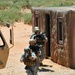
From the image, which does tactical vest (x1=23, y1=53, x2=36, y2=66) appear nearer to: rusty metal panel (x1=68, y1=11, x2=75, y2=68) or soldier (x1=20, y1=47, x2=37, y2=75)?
soldier (x1=20, y1=47, x2=37, y2=75)

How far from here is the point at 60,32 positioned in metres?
13.7

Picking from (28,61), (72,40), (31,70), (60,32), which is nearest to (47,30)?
(60,32)

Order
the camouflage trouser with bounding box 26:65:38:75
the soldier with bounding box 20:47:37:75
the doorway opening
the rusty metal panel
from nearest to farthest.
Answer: the soldier with bounding box 20:47:37:75, the camouflage trouser with bounding box 26:65:38:75, the rusty metal panel, the doorway opening

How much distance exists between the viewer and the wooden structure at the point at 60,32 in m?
12.8

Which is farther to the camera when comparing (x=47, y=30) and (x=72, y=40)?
(x=47, y=30)

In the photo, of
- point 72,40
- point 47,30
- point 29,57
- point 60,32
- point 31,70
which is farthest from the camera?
point 47,30

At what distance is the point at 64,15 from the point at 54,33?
52.2 inches

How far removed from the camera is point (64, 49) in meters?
13.2

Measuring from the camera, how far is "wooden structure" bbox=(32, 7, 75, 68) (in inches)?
502

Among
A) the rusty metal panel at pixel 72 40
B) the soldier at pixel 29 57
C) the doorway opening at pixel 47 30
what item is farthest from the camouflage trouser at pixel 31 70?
the doorway opening at pixel 47 30

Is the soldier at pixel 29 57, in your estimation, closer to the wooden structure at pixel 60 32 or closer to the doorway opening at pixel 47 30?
the wooden structure at pixel 60 32

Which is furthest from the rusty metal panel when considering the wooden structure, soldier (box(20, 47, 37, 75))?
soldier (box(20, 47, 37, 75))

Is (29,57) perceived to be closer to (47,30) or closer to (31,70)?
(31,70)

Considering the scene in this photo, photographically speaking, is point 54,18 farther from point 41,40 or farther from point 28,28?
point 28,28
